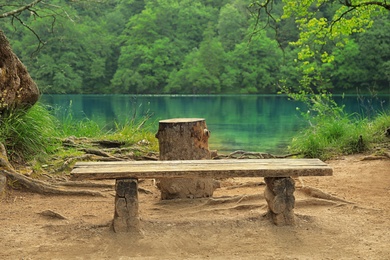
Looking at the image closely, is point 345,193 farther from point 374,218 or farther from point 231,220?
point 231,220

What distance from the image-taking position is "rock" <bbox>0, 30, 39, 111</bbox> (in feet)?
22.0

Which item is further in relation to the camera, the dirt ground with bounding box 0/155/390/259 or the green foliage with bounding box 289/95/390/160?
the green foliage with bounding box 289/95/390/160

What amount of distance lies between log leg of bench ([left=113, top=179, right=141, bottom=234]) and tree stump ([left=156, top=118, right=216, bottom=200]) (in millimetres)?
1343

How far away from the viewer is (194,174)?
4164 mm

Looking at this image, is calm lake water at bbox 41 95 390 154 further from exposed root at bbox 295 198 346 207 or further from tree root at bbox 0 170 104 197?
exposed root at bbox 295 198 346 207

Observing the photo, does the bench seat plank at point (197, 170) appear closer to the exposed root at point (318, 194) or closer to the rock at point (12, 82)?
the exposed root at point (318, 194)

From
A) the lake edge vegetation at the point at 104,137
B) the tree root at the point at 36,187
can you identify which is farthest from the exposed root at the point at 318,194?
the lake edge vegetation at the point at 104,137

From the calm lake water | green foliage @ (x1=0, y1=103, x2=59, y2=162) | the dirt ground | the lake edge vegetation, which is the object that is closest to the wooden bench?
the dirt ground

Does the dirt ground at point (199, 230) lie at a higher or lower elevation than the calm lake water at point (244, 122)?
higher

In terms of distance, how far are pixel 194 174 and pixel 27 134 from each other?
146 inches

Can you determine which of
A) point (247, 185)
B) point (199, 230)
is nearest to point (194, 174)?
point (199, 230)

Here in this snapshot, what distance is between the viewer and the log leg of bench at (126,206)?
13.9 ft

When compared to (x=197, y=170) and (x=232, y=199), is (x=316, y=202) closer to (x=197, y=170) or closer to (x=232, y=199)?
(x=232, y=199)

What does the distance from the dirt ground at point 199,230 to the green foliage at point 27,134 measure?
1.11 m
